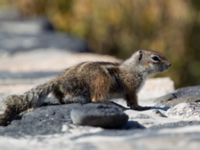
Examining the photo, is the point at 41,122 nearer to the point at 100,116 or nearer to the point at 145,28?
the point at 100,116

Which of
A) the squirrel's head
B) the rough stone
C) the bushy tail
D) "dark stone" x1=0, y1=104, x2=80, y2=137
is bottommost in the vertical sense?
the rough stone

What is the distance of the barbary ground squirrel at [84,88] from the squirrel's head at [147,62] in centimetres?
17

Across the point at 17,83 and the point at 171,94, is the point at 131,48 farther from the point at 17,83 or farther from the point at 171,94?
the point at 171,94

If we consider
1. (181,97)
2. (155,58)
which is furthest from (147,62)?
(181,97)

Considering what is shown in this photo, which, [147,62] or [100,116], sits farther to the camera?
[147,62]

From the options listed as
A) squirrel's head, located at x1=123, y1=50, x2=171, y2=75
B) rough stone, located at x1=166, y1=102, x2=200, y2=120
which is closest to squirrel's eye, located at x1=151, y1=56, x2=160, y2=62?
squirrel's head, located at x1=123, y1=50, x2=171, y2=75

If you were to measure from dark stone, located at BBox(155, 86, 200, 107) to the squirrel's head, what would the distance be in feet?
1.16

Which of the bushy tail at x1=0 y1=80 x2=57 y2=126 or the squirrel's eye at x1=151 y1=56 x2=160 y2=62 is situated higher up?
the squirrel's eye at x1=151 y1=56 x2=160 y2=62

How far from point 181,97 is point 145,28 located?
1033cm

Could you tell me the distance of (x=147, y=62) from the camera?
899cm

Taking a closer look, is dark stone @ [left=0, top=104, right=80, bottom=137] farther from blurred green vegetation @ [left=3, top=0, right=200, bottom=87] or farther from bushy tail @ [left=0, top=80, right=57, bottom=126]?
blurred green vegetation @ [left=3, top=0, right=200, bottom=87]

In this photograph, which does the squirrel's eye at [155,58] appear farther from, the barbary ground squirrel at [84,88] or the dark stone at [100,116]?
the dark stone at [100,116]

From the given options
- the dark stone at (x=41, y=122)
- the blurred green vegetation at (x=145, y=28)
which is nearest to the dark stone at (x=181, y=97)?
the dark stone at (x=41, y=122)

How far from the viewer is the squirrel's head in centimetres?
892
